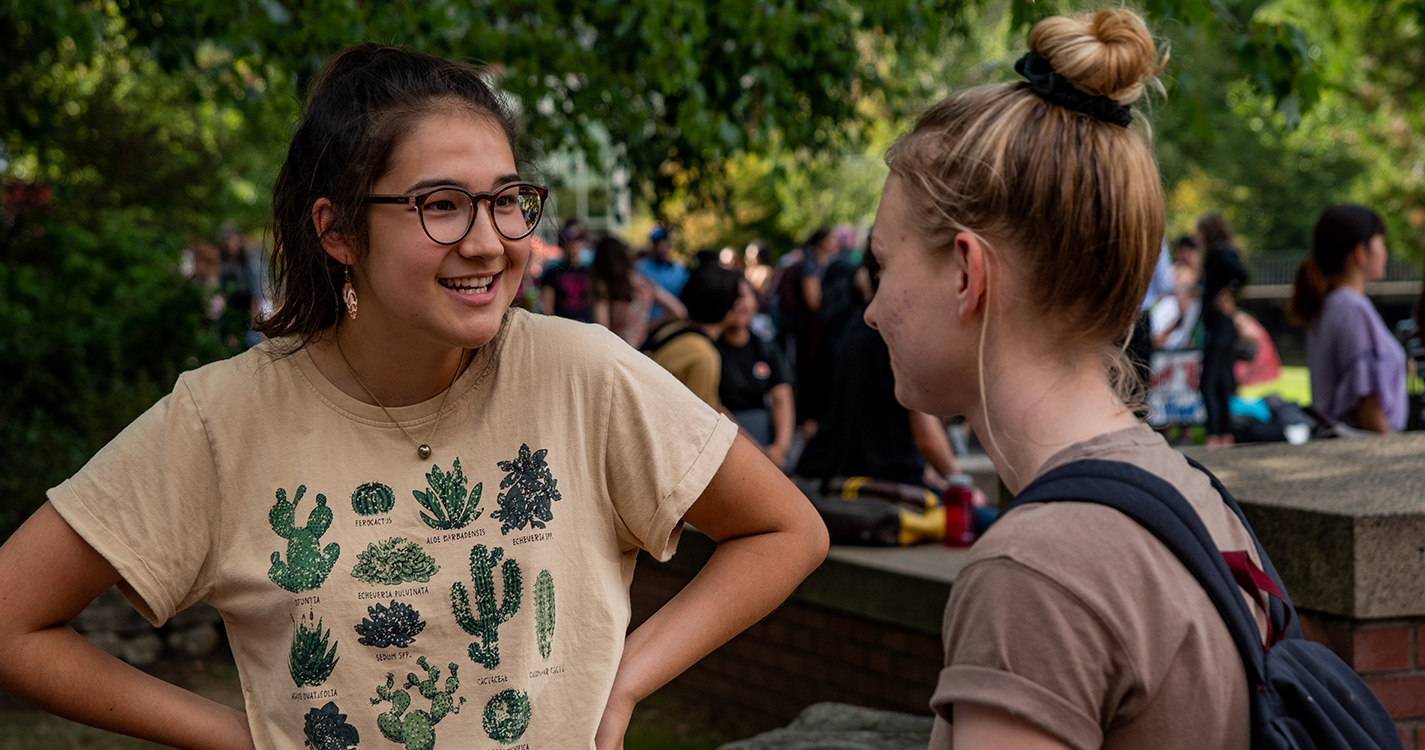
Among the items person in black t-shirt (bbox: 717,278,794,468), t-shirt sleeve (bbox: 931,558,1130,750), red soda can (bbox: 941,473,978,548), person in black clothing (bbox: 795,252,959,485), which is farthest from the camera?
person in black t-shirt (bbox: 717,278,794,468)

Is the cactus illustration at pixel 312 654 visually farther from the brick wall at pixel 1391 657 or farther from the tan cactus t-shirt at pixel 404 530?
the brick wall at pixel 1391 657

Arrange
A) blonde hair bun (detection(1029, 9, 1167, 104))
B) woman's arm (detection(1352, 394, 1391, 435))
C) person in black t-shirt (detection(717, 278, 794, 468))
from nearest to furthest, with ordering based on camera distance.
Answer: blonde hair bun (detection(1029, 9, 1167, 104)), woman's arm (detection(1352, 394, 1391, 435)), person in black t-shirt (detection(717, 278, 794, 468))

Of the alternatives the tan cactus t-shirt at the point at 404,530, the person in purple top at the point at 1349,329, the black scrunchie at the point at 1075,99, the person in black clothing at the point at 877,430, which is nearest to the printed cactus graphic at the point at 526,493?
the tan cactus t-shirt at the point at 404,530

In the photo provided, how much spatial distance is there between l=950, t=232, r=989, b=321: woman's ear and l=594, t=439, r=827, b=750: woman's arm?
0.65 metres

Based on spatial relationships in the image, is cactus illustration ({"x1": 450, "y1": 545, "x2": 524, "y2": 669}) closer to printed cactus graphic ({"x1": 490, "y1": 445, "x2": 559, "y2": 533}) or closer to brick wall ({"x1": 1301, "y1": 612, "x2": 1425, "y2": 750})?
printed cactus graphic ({"x1": 490, "y1": 445, "x2": 559, "y2": 533})

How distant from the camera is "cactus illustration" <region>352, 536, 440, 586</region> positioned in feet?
5.95

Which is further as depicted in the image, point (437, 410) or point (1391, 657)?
point (1391, 657)

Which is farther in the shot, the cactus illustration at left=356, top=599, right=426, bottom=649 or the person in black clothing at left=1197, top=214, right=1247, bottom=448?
the person in black clothing at left=1197, top=214, right=1247, bottom=448

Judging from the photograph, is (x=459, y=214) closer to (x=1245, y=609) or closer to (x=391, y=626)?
(x=391, y=626)

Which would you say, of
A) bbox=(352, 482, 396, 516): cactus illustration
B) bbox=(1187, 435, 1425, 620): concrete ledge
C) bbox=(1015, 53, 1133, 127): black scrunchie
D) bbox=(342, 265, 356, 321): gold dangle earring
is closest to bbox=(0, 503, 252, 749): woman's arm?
bbox=(352, 482, 396, 516): cactus illustration

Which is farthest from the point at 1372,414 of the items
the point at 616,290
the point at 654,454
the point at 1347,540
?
the point at 616,290

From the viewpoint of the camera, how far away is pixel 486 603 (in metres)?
1.84

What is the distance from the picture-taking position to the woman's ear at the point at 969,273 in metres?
1.39

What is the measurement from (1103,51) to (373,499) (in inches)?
46.4
